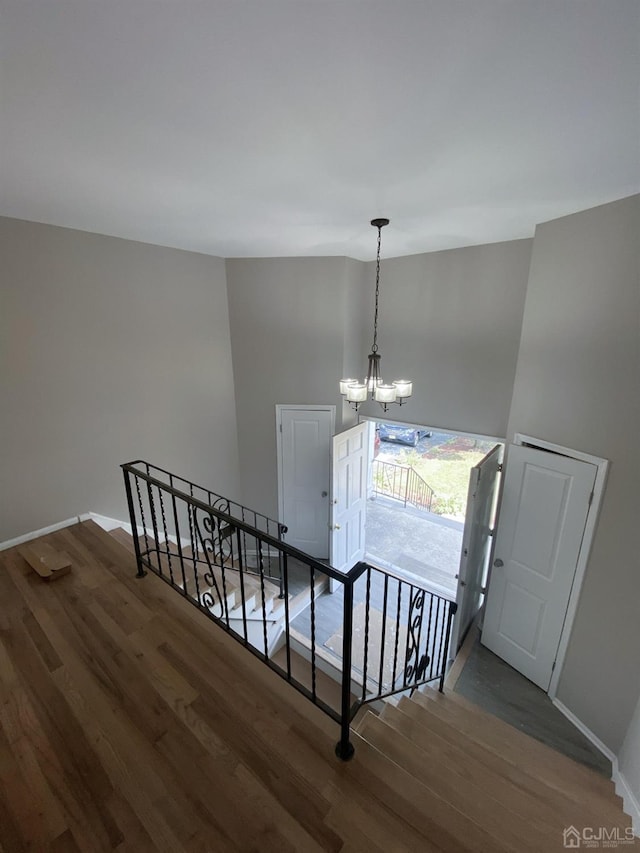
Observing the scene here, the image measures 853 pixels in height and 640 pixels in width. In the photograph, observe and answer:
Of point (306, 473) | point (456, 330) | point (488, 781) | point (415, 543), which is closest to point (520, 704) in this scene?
point (488, 781)

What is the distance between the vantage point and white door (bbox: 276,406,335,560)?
Result: 4242mm

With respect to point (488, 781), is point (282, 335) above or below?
above

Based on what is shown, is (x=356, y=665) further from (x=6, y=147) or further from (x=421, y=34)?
(x=6, y=147)

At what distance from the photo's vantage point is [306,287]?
3.91 metres

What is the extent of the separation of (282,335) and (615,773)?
4.64 m

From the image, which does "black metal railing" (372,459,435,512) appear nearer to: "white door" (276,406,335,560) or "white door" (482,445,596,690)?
"white door" (276,406,335,560)

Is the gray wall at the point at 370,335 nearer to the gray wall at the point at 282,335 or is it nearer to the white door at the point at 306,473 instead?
the gray wall at the point at 282,335

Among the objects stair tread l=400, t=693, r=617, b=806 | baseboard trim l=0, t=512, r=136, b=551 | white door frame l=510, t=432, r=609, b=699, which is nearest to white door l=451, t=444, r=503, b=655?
white door frame l=510, t=432, r=609, b=699

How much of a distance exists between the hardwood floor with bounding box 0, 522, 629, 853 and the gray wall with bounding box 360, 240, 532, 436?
265cm

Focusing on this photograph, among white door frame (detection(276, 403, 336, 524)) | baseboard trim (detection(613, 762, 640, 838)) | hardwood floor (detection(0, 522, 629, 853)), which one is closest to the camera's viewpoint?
hardwood floor (detection(0, 522, 629, 853))

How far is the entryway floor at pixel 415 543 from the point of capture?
4746 millimetres

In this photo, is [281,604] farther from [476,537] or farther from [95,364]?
[95,364]

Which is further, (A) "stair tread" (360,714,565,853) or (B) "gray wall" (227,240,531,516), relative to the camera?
(B) "gray wall" (227,240,531,516)

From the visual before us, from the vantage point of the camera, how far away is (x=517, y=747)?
2256mm
